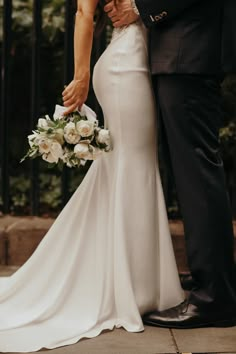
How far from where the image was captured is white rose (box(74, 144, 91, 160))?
3684mm

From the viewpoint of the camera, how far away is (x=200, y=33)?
3.62 m

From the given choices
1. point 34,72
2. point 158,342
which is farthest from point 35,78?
point 158,342

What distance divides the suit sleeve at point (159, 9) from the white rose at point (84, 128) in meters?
0.49

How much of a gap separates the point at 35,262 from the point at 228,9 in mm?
1449

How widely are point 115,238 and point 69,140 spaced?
0.49 meters

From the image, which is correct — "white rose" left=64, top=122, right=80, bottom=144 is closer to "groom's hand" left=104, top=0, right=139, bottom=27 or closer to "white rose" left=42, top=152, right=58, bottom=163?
"white rose" left=42, top=152, right=58, bottom=163

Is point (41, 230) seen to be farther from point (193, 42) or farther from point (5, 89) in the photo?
point (193, 42)

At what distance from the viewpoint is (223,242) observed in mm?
3729

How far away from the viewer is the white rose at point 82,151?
368 centimetres

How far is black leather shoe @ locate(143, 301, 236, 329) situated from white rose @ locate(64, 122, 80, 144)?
2.82ft

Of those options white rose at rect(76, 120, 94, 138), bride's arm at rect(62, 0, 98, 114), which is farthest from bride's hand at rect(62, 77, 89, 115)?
white rose at rect(76, 120, 94, 138)

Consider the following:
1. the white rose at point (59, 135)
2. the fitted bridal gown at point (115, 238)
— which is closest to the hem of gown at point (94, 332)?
the fitted bridal gown at point (115, 238)

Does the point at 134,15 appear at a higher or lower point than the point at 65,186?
higher

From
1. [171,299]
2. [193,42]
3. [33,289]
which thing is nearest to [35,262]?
[33,289]
